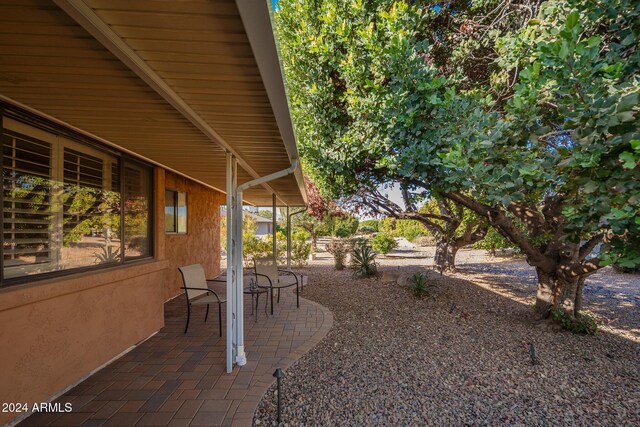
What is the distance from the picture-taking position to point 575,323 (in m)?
5.07

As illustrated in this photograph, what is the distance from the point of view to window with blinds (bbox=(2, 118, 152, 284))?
2576 mm

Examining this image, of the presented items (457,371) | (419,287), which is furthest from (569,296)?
(457,371)

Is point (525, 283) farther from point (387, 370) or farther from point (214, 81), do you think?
point (214, 81)

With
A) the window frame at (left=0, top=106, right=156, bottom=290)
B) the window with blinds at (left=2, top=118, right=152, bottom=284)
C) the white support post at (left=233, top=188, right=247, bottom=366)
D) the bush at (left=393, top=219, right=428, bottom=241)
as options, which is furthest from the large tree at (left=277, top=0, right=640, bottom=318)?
the bush at (left=393, top=219, right=428, bottom=241)

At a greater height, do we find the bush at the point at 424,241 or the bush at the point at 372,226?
the bush at the point at 372,226

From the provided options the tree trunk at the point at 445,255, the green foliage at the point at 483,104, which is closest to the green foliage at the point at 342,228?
the tree trunk at the point at 445,255

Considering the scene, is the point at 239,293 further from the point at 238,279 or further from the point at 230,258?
the point at 230,258

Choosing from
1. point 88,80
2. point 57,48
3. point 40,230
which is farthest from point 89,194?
point 57,48

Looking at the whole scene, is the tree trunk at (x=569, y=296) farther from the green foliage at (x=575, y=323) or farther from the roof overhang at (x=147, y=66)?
the roof overhang at (x=147, y=66)

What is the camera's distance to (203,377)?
328cm

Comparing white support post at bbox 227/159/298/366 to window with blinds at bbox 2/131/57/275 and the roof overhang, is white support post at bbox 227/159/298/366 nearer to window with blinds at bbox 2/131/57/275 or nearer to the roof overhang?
the roof overhang

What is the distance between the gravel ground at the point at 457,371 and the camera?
2783 millimetres

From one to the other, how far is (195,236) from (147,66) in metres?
6.73

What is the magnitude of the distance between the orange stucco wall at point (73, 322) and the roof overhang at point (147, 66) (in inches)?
60.8
